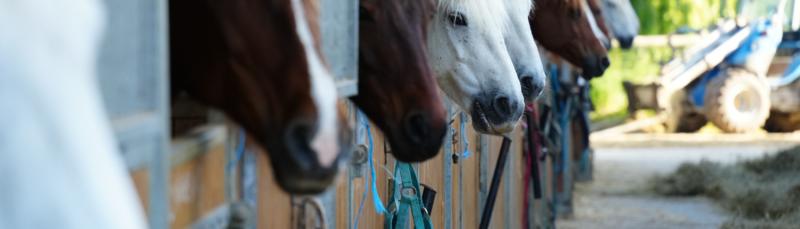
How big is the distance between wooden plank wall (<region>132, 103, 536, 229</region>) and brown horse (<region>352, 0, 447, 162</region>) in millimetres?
152

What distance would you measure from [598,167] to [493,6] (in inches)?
376

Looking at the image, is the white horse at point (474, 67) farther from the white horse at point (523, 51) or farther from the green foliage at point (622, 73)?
the green foliage at point (622, 73)

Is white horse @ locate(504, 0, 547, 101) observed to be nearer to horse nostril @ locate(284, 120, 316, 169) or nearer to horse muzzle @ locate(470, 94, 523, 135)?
horse muzzle @ locate(470, 94, 523, 135)

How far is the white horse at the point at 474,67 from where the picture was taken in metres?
3.29

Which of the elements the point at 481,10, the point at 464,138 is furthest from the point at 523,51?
the point at 464,138

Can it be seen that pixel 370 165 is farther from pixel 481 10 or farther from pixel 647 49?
pixel 647 49

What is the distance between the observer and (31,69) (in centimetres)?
74

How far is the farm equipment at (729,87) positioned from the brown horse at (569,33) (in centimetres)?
930

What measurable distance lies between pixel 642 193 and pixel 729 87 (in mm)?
4615

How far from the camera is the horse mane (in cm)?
331

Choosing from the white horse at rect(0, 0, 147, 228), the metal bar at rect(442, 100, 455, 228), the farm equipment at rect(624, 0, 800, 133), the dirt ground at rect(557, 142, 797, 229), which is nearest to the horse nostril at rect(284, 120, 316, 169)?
the white horse at rect(0, 0, 147, 228)

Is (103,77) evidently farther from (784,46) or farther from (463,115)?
(784,46)

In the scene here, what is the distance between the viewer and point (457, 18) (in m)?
3.31

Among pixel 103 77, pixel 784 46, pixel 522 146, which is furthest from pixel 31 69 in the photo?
pixel 784 46
